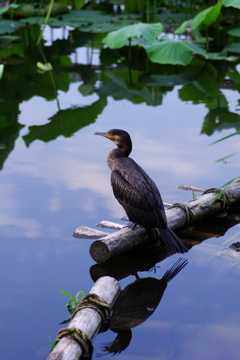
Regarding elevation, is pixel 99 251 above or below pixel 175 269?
above

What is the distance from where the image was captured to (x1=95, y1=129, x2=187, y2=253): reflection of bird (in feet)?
11.3

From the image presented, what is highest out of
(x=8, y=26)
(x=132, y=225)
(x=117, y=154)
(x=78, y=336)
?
(x=117, y=154)

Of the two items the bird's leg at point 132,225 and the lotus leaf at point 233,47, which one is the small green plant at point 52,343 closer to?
the bird's leg at point 132,225

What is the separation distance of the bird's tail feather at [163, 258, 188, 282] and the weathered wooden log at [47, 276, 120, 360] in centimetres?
43

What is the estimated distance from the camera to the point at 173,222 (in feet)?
12.1

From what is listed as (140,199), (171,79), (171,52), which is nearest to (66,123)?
(171,52)

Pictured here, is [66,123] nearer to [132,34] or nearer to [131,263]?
[132,34]

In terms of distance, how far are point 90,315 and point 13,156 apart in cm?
296

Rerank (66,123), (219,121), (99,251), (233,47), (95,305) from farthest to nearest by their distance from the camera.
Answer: (233,47), (219,121), (66,123), (99,251), (95,305)

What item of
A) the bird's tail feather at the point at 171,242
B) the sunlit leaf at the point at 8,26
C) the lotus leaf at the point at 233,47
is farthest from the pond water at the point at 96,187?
the sunlit leaf at the point at 8,26

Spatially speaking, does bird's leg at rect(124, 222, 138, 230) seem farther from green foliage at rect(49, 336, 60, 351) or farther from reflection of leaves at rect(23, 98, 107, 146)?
reflection of leaves at rect(23, 98, 107, 146)

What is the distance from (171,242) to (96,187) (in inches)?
48.7

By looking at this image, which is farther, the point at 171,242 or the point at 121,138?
the point at 121,138

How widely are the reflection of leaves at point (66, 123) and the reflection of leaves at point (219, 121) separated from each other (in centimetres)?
136
